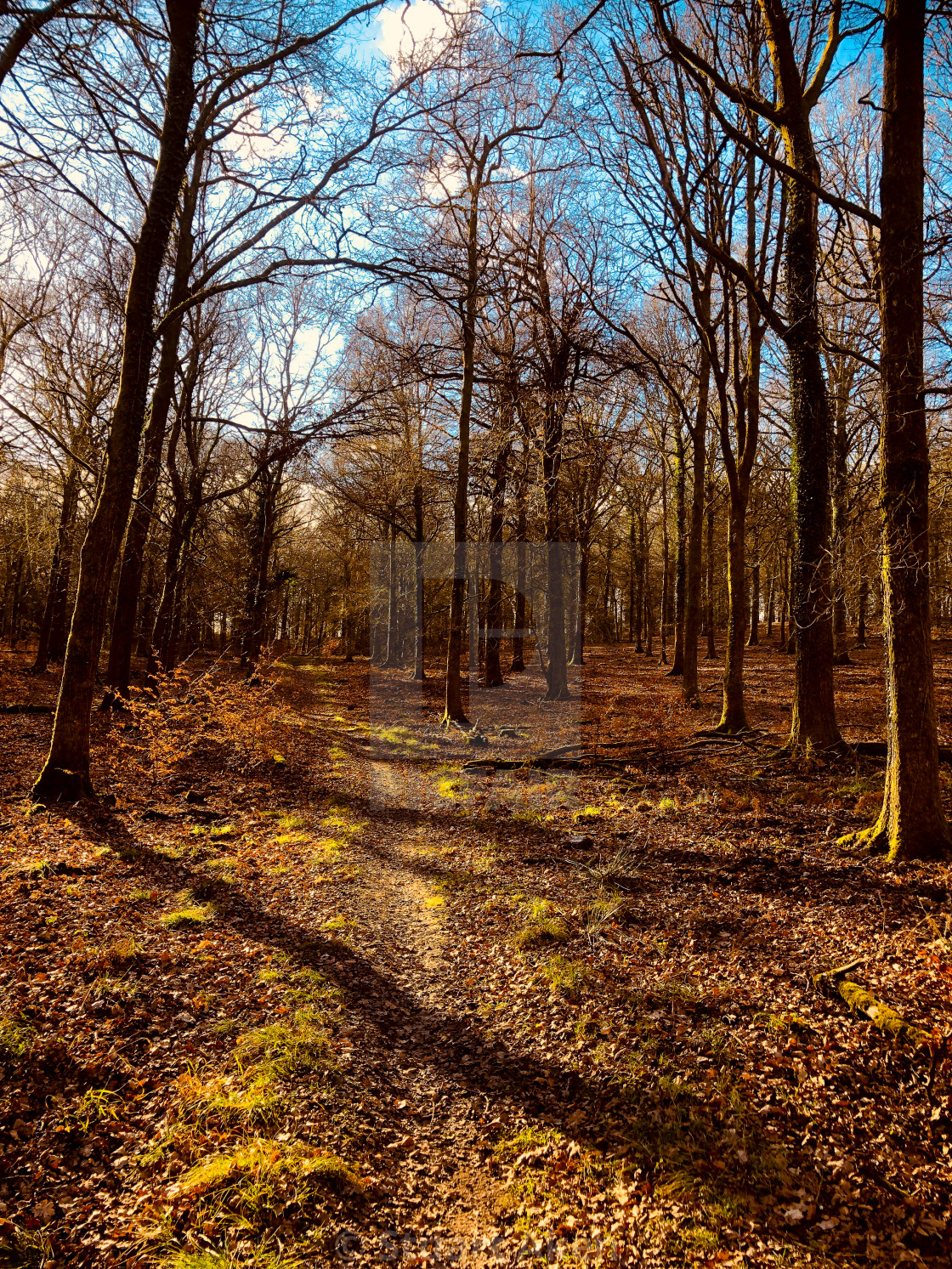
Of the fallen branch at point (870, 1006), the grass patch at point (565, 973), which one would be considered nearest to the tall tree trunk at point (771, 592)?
the fallen branch at point (870, 1006)

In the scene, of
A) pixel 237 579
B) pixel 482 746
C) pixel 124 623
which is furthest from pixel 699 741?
pixel 237 579

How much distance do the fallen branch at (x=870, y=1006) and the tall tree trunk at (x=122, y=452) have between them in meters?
7.48

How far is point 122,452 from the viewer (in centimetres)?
712

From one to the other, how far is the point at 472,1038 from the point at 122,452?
706cm

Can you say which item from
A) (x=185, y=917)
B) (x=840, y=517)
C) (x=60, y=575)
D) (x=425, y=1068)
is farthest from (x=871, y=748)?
(x=60, y=575)

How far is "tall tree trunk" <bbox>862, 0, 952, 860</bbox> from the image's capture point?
16.6 ft

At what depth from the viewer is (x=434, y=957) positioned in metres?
4.99

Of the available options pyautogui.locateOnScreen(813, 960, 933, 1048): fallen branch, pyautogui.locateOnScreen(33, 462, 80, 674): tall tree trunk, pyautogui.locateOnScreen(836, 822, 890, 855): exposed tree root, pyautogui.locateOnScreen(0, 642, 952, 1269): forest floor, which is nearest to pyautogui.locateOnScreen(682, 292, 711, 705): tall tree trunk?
pyautogui.locateOnScreen(0, 642, 952, 1269): forest floor

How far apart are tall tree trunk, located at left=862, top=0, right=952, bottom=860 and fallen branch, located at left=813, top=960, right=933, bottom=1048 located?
181 centimetres

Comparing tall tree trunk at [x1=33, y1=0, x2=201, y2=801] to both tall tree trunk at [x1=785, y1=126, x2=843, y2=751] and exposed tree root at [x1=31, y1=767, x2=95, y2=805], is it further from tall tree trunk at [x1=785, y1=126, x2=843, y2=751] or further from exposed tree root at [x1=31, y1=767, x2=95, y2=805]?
tall tree trunk at [x1=785, y1=126, x2=843, y2=751]

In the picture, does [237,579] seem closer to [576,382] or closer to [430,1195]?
[576,382]

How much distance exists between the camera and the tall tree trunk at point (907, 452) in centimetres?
507

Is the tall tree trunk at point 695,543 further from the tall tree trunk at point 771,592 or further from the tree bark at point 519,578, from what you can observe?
the tall tree trunk at point 771,592

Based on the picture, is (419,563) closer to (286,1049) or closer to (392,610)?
(392,610)
